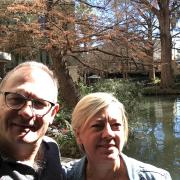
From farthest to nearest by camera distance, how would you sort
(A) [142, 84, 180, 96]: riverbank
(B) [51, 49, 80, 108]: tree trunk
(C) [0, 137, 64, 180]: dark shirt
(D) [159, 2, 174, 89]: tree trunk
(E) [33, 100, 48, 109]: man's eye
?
(D) [159, 2, 174, 89]: tree trunk
(A) [142, 84, 180, 96]: riverbank
(B) [51, 49, 80, 108]: tree trunk
(E) [33, 100, 48, 109]: man's eye
(C) [0, 137, 64, 180]: dark shirt

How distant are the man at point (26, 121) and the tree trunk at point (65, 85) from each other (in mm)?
9768

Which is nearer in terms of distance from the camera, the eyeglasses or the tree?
the eyeglasses

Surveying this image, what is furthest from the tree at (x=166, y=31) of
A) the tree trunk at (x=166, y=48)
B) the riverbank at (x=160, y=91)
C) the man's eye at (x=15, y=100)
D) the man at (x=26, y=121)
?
the man's eye at (x=15, y=100)

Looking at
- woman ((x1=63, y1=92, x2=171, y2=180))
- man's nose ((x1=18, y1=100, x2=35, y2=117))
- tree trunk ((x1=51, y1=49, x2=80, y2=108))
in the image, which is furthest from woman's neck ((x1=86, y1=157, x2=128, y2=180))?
tree trunk ((x1=51, y1=49, x2=80, y2=108))

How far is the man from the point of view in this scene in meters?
1.53

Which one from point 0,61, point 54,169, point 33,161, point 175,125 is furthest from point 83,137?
point 175,125

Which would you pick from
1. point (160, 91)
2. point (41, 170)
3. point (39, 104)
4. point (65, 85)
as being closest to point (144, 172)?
point (41, 170)

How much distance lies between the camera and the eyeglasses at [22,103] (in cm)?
158

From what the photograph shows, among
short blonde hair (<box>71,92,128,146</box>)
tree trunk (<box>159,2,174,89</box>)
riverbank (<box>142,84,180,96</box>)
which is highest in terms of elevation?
tree trunk (<box>159,2,174,89</box>)

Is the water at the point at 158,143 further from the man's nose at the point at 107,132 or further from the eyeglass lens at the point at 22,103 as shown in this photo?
the eyeglass lens at the point at 22,103

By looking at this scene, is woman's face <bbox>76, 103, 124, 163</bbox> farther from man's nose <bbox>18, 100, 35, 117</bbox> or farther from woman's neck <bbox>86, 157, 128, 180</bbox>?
man's nose <bbox>18, 100, 35, 117</bbox>

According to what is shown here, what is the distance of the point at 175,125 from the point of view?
549 inches

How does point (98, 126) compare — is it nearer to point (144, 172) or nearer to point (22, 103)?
point (144, 172)

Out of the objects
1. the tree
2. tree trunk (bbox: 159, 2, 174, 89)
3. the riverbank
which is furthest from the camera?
tree trunk (bbox: 159, 2, 174, 89)
